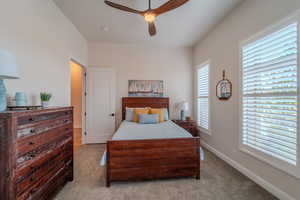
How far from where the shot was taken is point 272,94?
1.83 meters

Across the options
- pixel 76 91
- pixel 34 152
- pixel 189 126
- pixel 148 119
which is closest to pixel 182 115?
pixel 189 126

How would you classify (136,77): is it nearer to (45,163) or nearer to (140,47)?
(140,47)

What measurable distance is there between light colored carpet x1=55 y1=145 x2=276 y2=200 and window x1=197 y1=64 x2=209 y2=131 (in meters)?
1.44

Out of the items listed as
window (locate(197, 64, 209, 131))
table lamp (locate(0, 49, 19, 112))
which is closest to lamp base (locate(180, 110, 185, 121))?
window (locate(197, 64, 209, 131))

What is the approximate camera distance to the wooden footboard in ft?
6.61

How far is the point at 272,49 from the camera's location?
184 centimetres

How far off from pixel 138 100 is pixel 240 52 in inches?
105

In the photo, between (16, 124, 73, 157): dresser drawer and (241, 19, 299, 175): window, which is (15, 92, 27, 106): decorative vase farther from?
(241, 19, 299, 175): window

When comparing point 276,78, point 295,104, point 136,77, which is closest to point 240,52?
point 276,78

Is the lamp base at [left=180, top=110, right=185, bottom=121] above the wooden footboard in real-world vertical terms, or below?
above

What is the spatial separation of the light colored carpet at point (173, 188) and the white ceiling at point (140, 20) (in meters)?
2.91

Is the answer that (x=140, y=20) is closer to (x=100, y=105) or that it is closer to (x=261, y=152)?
(x=100, y=105)

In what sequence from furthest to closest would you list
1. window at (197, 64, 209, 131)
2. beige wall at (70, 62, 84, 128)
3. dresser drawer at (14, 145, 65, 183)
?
beige wall at (70, 62, 84, 128) → window at (197, 64, 209, 131) → dresser drawer at (14, 145, 65, 183)

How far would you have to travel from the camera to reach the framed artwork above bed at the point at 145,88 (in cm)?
414
